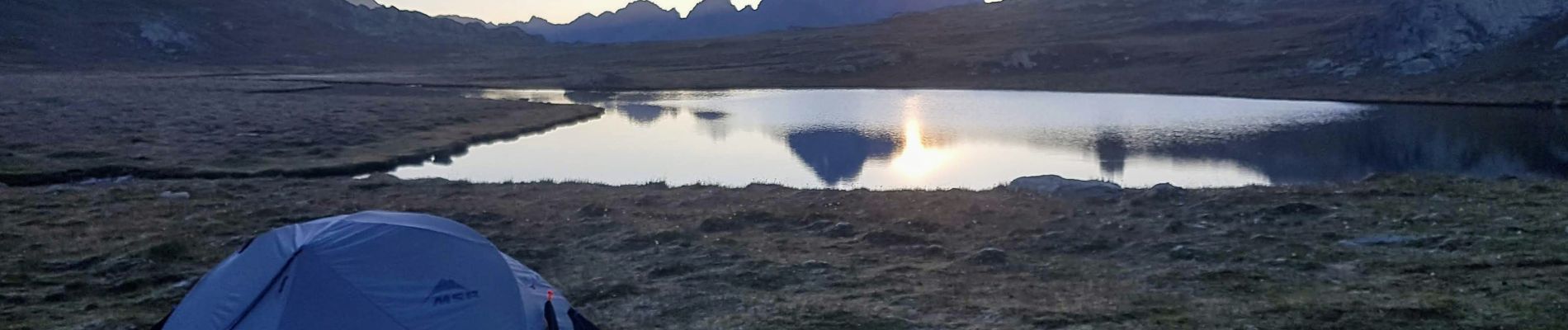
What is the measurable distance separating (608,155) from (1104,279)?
32.3m

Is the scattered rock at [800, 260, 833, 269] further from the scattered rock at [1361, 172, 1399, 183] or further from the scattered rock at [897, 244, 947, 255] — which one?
the scattered rock at [1361, 172, 1399, 183]

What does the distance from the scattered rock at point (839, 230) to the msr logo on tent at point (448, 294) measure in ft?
Answer: 28.2

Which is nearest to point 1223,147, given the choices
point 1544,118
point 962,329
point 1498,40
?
point 1544,118

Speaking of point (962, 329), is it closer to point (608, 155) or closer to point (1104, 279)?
point (1104, 279)

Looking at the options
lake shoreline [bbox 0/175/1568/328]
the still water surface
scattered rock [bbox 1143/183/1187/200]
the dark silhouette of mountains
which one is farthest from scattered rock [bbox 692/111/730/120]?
scattered rock [bbox 1143/183/1187/200]

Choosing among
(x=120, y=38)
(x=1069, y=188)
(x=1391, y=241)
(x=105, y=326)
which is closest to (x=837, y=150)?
(x=1069, y=188)

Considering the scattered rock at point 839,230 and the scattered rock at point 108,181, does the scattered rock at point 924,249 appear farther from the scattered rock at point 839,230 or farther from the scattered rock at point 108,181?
the scattered rock at point 108,181

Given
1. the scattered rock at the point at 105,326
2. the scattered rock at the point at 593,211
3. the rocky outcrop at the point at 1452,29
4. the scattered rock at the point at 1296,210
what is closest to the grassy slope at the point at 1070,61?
the rocky outcrop at the point at 1452,29

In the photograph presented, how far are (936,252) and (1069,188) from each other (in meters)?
7.42

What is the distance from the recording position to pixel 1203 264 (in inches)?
625

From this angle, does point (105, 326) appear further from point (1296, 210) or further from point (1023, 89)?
point (1023, 89)

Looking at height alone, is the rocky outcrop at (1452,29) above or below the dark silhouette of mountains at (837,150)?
above

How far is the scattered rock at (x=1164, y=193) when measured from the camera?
22.7 meters

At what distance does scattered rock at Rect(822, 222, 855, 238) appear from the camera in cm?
2004
